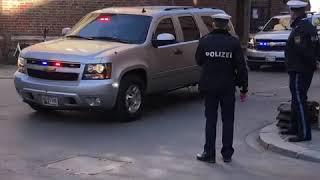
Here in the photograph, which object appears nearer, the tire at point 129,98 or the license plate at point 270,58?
the tire at point 129,98

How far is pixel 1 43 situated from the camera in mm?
19750

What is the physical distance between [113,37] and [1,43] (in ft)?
32.3

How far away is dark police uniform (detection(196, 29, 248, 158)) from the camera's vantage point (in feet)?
24.5

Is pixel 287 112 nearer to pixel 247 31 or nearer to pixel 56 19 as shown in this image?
pixel 56 19

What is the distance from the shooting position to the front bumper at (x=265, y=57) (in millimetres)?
18219

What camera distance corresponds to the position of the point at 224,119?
25.1 ft

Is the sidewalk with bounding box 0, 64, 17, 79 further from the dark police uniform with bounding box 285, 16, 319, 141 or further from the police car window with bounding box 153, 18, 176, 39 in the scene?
the dark police uniform with bounding box 285, 16, 319, 141

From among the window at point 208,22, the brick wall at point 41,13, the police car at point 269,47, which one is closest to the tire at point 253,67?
the police car at point 269,47

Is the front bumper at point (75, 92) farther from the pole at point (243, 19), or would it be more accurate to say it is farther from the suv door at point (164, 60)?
the pole at point (243, 19)

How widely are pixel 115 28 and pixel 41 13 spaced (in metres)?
9.61

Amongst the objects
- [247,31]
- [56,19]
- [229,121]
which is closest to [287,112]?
[229,121]

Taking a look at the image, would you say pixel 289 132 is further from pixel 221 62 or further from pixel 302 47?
pixel 221 62

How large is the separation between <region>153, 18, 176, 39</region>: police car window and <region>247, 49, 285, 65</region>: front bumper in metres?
7.25

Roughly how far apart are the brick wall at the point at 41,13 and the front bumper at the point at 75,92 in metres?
10.4
